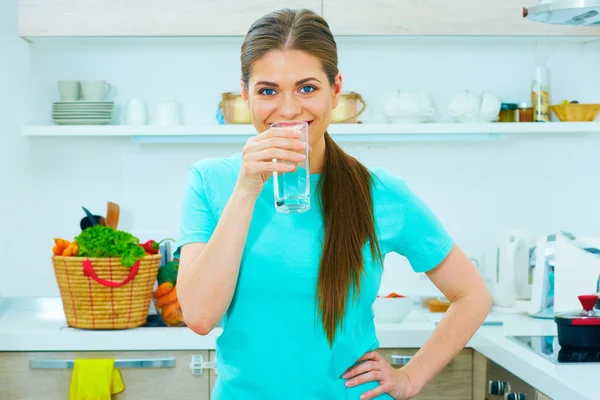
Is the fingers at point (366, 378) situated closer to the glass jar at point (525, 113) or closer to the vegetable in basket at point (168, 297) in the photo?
the vegetable in basket at point (168, 297)

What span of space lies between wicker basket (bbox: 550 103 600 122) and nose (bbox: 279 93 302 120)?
202cm

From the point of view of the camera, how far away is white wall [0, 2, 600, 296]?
129 inches

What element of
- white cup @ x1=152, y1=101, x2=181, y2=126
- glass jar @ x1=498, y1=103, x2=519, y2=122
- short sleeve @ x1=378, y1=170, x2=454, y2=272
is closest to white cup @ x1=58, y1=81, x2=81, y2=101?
white cup @ x1=152, y1=101, x2=181, y2=126

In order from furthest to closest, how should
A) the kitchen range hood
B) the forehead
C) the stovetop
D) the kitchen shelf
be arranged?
the kitchen shelf < the stovetop < the kitchen range hood < the forehead

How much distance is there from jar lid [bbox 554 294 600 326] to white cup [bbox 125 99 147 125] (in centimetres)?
163

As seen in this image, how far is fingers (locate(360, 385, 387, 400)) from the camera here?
1.54 metres

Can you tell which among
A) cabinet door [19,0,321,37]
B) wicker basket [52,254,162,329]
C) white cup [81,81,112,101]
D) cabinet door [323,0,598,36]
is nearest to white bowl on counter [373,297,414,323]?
wicker basket [52,254,162,329]

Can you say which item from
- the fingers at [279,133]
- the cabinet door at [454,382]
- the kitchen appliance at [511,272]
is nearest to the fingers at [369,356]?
the fingers at [279,133]

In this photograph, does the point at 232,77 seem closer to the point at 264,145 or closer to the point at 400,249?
the point at 400,249

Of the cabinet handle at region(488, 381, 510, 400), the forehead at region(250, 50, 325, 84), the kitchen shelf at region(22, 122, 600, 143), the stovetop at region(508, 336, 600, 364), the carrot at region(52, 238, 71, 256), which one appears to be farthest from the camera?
the kitchen shelf at region(22, 122, 600, 143)

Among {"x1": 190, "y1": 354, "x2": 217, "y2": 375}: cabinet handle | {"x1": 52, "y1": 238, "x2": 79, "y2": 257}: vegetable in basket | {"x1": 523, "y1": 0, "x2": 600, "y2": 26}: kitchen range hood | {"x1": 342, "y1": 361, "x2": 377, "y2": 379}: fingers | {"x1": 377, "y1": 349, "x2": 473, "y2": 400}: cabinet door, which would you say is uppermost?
{"x1": 523, "y1": 0, "x2": 600, "y2": 26}: kitchen range hood

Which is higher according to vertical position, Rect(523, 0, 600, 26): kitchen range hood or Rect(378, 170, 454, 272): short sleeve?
Rect(523, 0, 600, 26): kitchen range hood

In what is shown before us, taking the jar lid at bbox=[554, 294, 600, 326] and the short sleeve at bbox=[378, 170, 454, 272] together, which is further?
the jar lid at bbox=[554, 294, 600, 326]

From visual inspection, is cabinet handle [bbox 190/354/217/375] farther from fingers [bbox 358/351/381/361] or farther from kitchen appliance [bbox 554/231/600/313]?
fingers [bbox 358/351/381/361]
